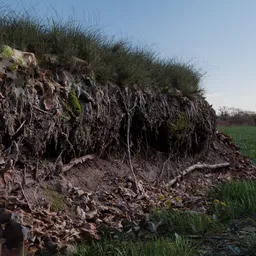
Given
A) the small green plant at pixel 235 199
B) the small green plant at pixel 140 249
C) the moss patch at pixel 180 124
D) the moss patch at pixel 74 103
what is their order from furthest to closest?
the moss patch at pixel 180 124 < the moss patch at pixel 74 103 < the small green plant at pixel 235 199 < the small green plant at pixel 140 249

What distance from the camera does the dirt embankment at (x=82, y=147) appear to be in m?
3.68

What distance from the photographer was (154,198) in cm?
505

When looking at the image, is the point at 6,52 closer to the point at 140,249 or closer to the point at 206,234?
the point at 140,249

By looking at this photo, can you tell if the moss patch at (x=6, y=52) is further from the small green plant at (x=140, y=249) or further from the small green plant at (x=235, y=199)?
the small green plant at (x=235, y=199)

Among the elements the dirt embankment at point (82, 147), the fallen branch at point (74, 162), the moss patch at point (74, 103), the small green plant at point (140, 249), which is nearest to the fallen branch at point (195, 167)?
the dirt embankment at point (82, 147)

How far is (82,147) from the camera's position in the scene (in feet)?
15.7

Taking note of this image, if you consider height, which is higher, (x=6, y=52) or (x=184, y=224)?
(x=6, y=52)

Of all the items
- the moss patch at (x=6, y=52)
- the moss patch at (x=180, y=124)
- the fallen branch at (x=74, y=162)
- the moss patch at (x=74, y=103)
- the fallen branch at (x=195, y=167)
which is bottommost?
the fallen branch at (x=195, y=167)

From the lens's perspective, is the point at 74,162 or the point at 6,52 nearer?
the point at 6,52

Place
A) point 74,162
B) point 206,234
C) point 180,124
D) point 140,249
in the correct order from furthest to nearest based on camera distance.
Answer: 1. point 180,124
2. point 74,162
3. point 206,234
4. point 140,249

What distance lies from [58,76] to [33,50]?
1.23 ft

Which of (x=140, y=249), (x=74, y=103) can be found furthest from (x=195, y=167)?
(x=140, y=249)

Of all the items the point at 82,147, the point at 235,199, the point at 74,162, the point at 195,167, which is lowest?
the point at 235,199

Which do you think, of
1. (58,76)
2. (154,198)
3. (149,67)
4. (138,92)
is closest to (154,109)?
A: (138,92)
